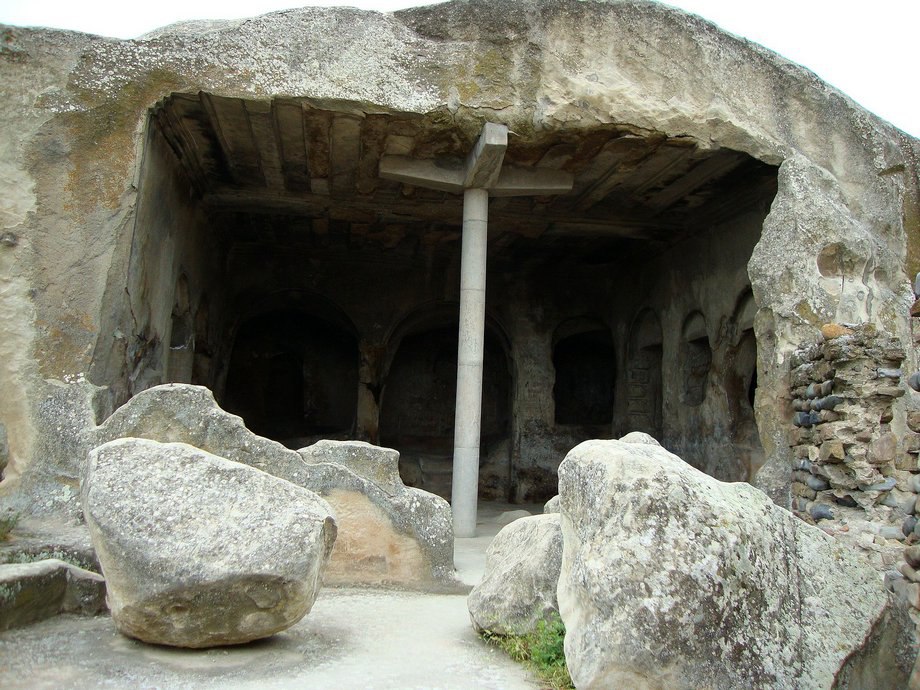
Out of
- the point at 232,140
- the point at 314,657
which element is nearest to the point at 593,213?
the point at 232,140

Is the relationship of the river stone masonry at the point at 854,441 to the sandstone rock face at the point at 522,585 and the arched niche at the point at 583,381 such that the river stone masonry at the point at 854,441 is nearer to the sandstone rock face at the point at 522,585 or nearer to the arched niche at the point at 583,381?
the sandstone rock face at the point at 522,585

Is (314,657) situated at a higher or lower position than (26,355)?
lower

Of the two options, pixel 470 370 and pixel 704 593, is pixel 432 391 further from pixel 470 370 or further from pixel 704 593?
pixel 704 593

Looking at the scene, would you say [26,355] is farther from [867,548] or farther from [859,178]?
[859,178]

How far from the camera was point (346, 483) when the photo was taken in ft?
17.6

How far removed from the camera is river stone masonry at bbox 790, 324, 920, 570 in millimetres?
5457

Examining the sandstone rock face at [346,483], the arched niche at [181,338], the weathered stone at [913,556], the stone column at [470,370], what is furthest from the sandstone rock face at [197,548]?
the arched niche at [181,338]

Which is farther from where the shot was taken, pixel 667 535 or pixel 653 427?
pixel 653 427

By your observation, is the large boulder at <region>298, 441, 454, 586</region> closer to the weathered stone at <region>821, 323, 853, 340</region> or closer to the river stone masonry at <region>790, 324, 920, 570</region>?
the river stone masonry at <region>790, 324, 920, 570</region>

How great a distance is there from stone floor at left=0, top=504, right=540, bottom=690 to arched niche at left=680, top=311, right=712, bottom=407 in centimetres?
746

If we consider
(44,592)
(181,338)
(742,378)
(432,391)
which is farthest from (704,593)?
(432,391)

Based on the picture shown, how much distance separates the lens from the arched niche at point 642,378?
489 inches

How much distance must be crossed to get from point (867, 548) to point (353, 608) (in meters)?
2.99

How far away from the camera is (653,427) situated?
12.4 meters
